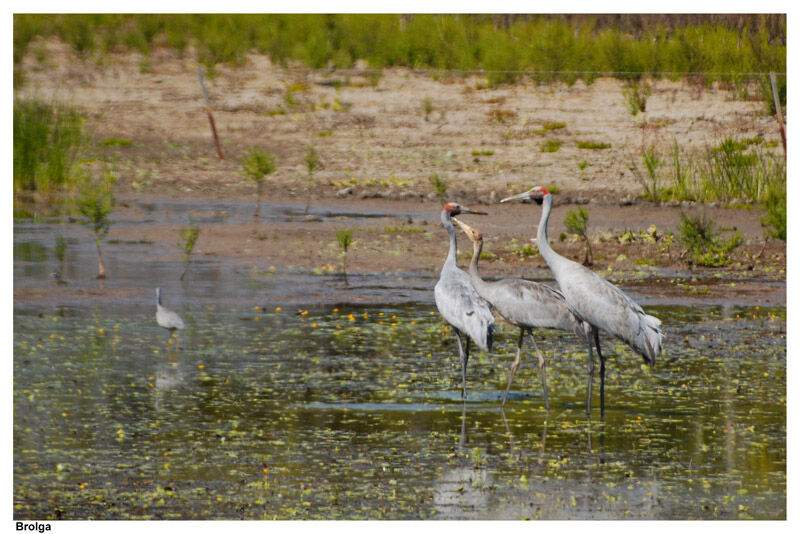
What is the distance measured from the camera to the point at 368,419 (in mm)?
9891

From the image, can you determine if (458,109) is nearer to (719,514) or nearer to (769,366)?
(769,366)

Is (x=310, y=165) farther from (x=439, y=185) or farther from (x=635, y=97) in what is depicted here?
(x=635, y=97)

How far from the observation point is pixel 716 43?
91.5 feet

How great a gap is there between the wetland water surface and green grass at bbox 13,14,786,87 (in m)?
14.4

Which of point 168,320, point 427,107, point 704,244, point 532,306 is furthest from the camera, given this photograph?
point 427,107

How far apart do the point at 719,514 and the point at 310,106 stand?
21402mm

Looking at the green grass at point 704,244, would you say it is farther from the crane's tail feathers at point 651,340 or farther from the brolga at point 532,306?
the crane's tail feathers at point 651,340

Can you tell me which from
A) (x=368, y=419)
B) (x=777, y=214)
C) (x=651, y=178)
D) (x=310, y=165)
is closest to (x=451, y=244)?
(x=368, y=419)

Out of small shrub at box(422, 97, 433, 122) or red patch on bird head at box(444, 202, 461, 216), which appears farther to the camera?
small shrub at box(422, 97, 433, 122)

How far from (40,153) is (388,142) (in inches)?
278

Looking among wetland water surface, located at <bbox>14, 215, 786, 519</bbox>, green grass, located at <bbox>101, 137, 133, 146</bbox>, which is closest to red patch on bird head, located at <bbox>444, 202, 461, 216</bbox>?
wetland water surface, located at <bbox>14, 215, 786, 519</bbox>

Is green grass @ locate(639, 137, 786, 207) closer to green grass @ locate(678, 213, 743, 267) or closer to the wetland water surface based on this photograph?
green grass @ locate(678, 213, 743, 267)

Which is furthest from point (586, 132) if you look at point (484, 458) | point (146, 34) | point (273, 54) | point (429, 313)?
point (484, 458)

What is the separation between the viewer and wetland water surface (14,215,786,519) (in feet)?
25.6
